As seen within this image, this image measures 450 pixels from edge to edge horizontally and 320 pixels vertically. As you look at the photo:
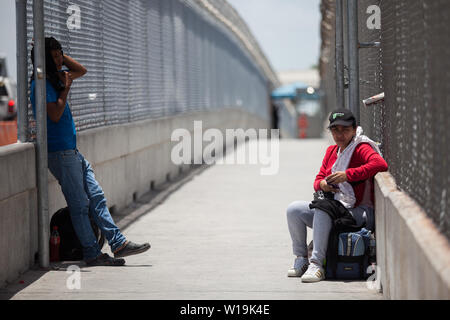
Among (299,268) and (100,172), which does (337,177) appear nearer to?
(299,268)

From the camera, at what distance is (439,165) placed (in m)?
4.41

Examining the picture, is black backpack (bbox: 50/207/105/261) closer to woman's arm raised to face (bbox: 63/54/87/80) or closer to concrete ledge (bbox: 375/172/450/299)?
woman's arm raised to face (bbox: 63/54/87/80)

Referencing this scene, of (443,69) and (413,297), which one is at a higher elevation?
(443,69)

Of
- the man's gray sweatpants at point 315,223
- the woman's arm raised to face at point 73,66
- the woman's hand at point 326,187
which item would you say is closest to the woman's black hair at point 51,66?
the woman's arm raised to face at point 73,66

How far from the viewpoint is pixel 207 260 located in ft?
27.7

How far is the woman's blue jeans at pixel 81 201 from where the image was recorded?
8.02 metres

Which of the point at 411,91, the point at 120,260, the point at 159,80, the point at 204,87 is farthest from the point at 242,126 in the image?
the point at 411,91

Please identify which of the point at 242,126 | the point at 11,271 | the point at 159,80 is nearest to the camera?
the point at 11,271

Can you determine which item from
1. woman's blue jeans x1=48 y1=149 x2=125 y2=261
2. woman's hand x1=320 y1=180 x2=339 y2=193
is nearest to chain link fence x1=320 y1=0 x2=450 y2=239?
woman's hand x1=320 y1=180 x2=339 y2=193

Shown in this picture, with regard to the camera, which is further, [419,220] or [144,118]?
[144,118]

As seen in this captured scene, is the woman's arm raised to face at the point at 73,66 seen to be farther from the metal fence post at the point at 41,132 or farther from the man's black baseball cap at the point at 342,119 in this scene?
the man's black baseball cap at the point at 342,119

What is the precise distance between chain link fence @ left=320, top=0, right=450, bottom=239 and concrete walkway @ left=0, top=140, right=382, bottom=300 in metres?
1.22

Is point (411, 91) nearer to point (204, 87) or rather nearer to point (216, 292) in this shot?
point (216, 292)
